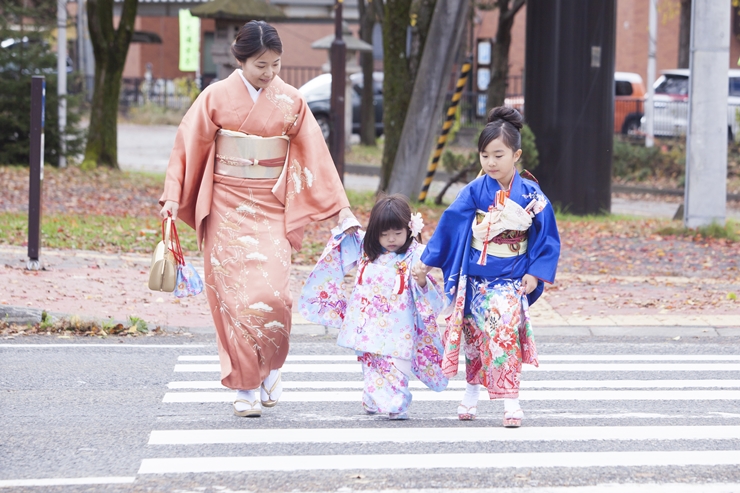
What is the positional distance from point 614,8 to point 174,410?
1164 centimetres

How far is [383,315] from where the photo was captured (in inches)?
214

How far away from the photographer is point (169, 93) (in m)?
38.2

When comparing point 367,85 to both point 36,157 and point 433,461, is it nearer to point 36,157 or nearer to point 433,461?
point 36,157

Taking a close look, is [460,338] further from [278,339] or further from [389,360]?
[278,339]

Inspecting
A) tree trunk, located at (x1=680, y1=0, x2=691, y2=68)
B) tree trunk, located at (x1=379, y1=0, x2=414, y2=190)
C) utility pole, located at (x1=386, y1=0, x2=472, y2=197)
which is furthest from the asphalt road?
tree trunk, located at (x1=680, y1=0, x2=691, y2=68)

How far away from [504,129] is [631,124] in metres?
22.3

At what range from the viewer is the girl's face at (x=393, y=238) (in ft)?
17.7

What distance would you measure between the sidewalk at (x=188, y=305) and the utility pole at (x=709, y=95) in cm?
261

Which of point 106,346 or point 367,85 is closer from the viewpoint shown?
point 106,346

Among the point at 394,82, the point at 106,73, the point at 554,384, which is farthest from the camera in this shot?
the point at 106,73

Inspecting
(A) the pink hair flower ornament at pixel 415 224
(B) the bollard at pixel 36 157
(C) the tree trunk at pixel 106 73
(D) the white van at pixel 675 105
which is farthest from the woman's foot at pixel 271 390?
(D) the white van at pixel 675 105

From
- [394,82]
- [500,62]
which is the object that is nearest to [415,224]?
[394,82]

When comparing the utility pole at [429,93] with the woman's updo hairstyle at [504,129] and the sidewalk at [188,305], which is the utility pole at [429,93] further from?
the woman's updo hairstyle at [504,129]

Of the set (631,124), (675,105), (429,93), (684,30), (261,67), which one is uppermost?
(684,30)
